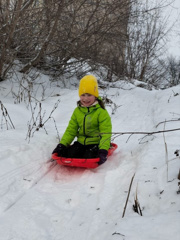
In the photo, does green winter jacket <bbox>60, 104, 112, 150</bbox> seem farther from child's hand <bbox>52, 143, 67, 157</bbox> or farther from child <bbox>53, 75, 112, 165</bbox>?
child's hand <bbox>52, 143, 67, 157</bbox>

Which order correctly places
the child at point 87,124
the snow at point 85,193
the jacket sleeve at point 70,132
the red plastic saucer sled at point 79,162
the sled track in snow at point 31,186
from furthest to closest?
the jacket sleeve at point 70,132 → the child at point 87,124 → the red plastic saucer sled at point 79,162 → the sled track in snow at point 31,186 → the snow at point 85,193

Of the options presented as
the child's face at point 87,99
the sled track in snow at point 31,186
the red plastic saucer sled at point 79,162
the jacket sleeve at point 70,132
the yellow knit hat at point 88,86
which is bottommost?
the sled track in snow at point 31,186

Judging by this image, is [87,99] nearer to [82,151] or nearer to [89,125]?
[89,125]

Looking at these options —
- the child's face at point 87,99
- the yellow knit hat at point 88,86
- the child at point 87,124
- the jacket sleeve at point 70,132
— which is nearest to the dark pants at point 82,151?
the child at point 87,124

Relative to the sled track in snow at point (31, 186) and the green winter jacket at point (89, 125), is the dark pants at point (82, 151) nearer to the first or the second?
the green winter jacket at point (89, 125)

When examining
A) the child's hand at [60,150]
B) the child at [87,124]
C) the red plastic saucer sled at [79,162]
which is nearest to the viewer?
the red plastic saucer sled at [79,162]

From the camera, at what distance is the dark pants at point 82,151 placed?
271 centimetres

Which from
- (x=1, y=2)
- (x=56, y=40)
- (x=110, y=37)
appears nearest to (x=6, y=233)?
(x=1, y=2)

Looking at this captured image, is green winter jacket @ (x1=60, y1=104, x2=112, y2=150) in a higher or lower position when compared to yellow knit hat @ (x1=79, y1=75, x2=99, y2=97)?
lower

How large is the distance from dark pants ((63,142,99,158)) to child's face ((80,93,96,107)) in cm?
55

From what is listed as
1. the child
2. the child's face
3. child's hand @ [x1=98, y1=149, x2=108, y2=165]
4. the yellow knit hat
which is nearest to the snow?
child's hand @ [x1=98, y1=149, x2=108, y2=165]

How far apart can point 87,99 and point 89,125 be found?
1.13 feet

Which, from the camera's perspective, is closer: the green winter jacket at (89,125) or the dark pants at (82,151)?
the dark pants at (82,151)

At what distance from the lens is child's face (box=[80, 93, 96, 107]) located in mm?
2918
